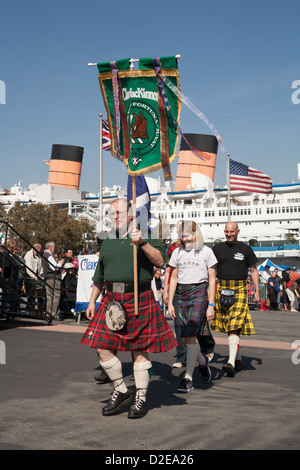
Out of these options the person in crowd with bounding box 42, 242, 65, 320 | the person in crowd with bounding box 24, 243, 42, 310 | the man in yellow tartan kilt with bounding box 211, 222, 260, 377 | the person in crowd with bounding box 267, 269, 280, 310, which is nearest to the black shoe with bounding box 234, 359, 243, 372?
the man in yellow tartan kilt with bounding box 211, 222, 260, 377

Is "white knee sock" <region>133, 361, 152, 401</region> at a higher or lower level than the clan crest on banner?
lower

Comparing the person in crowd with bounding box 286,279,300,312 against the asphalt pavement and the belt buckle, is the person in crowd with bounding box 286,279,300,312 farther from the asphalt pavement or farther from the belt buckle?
the belt buckle

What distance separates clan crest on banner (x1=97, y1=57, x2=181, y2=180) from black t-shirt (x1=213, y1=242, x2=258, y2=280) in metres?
2.12

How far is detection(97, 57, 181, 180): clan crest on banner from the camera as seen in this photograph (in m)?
5.64

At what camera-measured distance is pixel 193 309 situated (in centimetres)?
649

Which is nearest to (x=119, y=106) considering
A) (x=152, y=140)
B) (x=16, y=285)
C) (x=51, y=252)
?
(x=152, y=140)

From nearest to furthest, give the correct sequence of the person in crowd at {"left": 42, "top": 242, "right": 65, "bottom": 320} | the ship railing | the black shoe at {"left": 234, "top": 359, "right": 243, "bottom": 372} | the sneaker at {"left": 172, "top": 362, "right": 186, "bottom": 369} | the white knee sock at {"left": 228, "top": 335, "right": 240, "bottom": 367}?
the white knee sock at {"left": 228, "top": 335, "right": 240, "bottom": 367}, the black shoe at {"left": 234, "top": 359, "right": 243, "bottom": 372}, the sneaker at {"left": 172, "top": 362, "right": 186, "bottom": 369}, the ship railing, the person in crowd at {"left": 42, "top": 242, "right": 65, "bottom": 320}

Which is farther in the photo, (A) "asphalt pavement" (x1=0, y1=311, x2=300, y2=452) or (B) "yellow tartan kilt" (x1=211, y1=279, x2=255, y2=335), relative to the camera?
(B) "yellow tartan kilt" (x1=211, y1=279, x2=255, y2=335)

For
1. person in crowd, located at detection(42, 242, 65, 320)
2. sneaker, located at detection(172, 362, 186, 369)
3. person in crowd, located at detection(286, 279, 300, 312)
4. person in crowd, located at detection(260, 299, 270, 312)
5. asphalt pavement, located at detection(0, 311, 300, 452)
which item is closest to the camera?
asphalt pavement, located at detection(0, 311, 300, 452)

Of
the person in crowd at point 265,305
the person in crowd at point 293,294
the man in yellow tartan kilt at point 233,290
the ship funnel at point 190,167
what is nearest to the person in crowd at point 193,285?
the man in yellow tartan kilt at point 233,290

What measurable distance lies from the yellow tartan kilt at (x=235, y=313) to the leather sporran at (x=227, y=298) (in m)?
0.07

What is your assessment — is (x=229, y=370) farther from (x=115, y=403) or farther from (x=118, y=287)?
→ (x=118, y=287)

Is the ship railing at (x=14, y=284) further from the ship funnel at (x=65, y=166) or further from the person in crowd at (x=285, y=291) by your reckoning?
the ship funnel at (x=65, y=166)

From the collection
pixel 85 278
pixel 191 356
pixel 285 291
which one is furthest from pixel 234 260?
pixel 285 291
